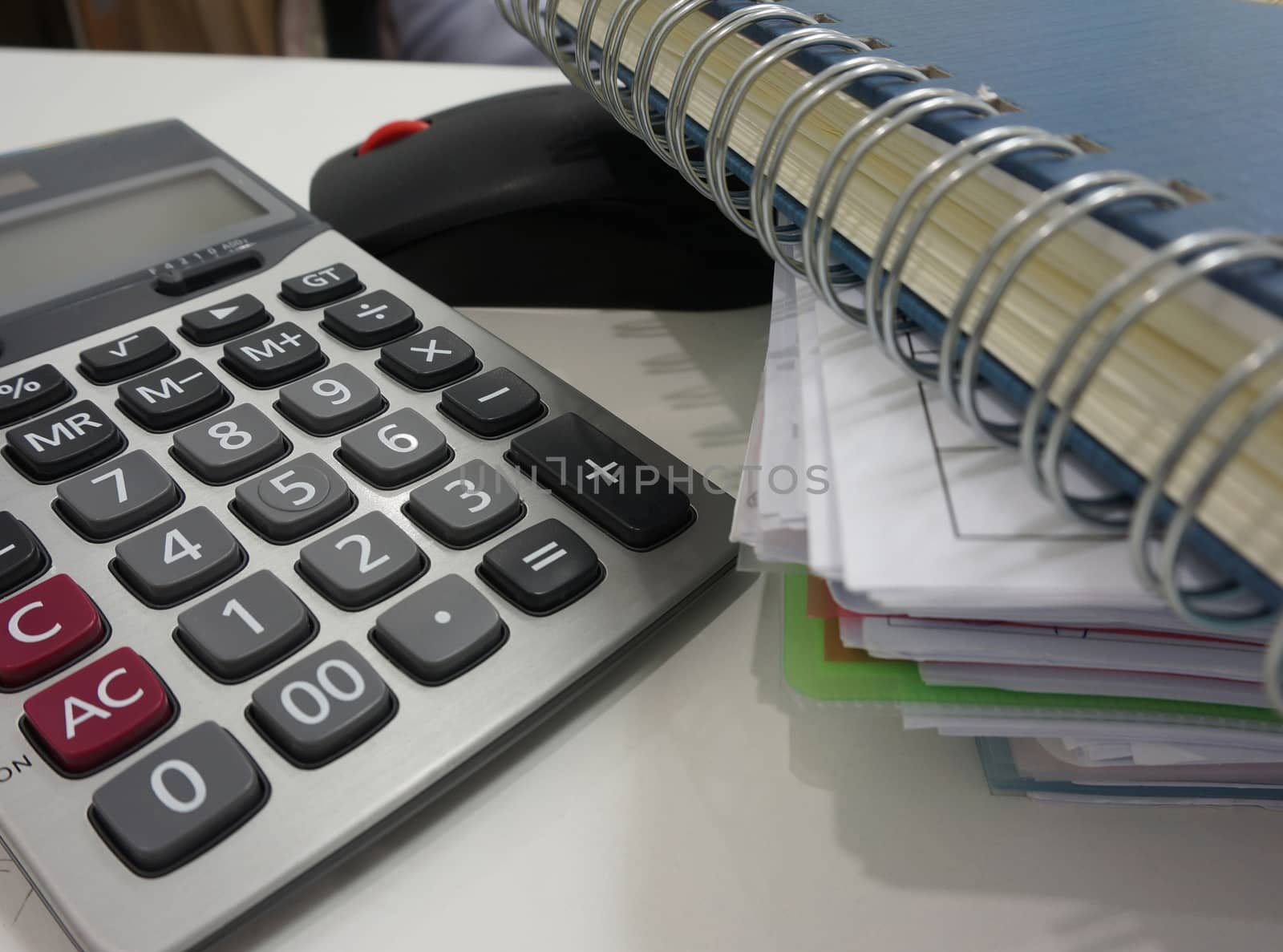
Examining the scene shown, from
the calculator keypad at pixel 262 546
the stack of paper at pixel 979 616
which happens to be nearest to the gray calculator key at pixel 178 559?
the calculator keypad at pixel 262 546

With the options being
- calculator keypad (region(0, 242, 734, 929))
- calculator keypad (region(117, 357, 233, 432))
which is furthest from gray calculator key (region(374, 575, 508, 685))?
calculator keypad (region(117, 357, 233, 432))

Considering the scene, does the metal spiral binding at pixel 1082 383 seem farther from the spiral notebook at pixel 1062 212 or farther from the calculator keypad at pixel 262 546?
the calculator keypad at pixel 262 546

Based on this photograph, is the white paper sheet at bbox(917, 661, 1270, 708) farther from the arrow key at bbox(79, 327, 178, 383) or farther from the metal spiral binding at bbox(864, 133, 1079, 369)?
the arrow key at bbox(79, 327, 178, 383)

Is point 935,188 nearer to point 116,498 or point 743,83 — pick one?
point 743,83

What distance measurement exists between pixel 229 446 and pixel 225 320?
7cm

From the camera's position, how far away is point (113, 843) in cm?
19

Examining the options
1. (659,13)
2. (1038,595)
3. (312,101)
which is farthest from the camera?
(312,101)

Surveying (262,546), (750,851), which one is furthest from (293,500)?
(750,851)

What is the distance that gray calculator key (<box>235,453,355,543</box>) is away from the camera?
9.7 inches

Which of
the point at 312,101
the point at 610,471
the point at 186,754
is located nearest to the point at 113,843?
the point at 186,754

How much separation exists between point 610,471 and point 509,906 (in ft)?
0.37

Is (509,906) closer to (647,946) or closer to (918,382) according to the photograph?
(647,946)

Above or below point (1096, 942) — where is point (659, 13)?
above

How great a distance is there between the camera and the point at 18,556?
235mm
